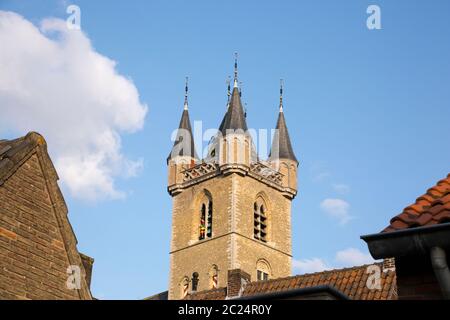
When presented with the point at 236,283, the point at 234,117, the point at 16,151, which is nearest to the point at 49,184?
the point at 16,151

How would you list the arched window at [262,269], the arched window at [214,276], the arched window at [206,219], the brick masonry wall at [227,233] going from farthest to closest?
the arched window at [206,219] → the arched window at [262,269] → the brick masonry wall at [227,233] → the arched window at [214,276]

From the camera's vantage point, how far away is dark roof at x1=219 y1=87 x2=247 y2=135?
57281 millimetres

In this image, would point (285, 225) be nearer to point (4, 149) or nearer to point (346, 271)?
point (346, 271)

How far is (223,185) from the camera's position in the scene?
182ft

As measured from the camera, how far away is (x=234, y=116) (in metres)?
57.8

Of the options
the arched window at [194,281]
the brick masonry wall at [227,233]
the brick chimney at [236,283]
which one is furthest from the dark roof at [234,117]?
the brick chimney at [236,283]

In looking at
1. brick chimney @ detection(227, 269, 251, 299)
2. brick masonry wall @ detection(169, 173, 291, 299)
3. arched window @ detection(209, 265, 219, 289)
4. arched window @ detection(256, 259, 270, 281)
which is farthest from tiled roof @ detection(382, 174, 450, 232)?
arched window @ detection(256, 259, 270, 281)

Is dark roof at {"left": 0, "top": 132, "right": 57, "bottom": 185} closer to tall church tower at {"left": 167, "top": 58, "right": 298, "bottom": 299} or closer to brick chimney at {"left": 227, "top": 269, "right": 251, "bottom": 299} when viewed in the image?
brick chimney at {"left": 227, "top": 269, "right": 251, "bottom": 299}

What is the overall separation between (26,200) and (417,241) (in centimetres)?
375

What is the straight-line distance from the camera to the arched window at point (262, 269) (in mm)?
54344

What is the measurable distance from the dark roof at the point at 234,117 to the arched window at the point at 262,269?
327 inches

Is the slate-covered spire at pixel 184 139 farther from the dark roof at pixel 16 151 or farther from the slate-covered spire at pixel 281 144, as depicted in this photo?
the dark roof at pixel 16 151
